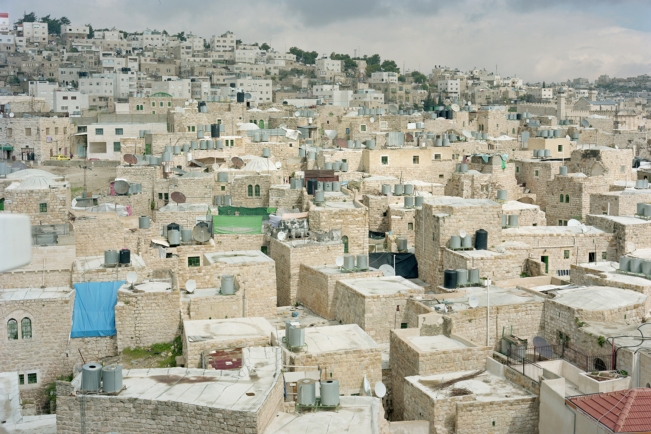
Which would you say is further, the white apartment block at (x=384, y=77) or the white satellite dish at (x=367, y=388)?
the white apartment block at (x=384, y=77)

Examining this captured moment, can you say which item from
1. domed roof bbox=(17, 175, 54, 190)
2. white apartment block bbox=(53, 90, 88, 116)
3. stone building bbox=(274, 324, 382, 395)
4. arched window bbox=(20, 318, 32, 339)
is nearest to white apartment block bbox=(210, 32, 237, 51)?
white apartment block bbox=(53, 90, 88, 116)

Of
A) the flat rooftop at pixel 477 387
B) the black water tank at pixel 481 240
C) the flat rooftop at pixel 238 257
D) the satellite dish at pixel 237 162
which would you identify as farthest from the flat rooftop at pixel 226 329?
the satellite dish at pixel 237 162

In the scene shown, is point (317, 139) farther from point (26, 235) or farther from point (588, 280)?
point (26, 235)

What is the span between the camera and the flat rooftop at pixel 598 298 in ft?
52.7

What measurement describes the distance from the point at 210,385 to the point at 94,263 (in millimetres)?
7886

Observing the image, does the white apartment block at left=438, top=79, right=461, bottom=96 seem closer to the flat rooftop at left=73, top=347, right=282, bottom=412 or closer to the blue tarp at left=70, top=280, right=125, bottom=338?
the blue tarp at left=70, top=280, right=125, bottom=338

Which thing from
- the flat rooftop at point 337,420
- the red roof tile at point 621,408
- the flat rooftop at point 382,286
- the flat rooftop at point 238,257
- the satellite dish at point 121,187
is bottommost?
the flat rooftop at point 337,420

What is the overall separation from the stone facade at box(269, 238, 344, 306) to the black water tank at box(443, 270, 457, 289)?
9.18ft

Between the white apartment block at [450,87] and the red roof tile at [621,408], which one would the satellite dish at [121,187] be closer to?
the red roof tile at [621,408]

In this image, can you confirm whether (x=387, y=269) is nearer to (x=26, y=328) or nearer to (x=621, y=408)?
(x=26, y=328)

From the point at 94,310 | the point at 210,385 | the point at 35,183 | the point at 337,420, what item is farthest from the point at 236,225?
the point at 337,420

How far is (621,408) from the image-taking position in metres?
11.4

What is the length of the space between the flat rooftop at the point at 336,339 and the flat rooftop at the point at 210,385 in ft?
5.16

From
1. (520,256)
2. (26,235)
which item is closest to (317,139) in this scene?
(520,256)
